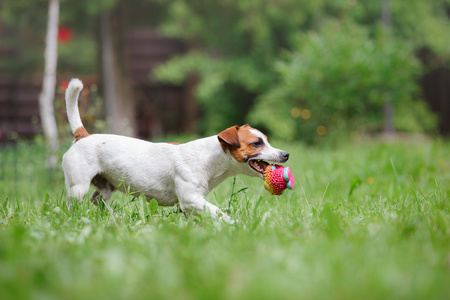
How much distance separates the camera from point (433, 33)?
11750 millimetres

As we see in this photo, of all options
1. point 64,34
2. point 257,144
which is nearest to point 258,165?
point 257,144

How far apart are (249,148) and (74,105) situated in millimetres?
1385

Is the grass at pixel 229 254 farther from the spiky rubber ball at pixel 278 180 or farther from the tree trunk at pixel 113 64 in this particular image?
the tree trunk at pixel 113 64

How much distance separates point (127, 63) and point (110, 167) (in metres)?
8.98

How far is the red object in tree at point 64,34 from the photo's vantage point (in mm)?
11758

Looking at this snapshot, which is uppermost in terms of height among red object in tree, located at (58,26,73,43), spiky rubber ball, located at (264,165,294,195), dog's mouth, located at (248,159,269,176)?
red object in tree, located at (58,26,73,43)

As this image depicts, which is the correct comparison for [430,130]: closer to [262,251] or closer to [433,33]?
[433,33]

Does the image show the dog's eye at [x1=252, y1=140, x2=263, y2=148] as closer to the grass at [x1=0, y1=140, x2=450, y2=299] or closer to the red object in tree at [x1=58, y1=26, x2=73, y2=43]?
the grass at [x1=0, y1=140, x2=450, y2=299]

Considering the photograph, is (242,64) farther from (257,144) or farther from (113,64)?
(257,144)

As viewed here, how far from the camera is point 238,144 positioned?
9.67 ft

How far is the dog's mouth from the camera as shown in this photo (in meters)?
3.02

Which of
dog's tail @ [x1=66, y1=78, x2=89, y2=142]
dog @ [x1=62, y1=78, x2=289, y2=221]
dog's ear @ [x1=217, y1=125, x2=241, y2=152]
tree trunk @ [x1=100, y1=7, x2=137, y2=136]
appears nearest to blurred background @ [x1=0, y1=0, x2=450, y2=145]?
tree trunk @ [x1=100, y1=7, x2=137, y2=136]

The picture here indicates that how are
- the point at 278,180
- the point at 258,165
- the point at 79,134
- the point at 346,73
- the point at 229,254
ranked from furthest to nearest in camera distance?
the point at 346,73 → the point at 79,134 → the point at 258,165 → the point at 278,180 → the point at 229,254

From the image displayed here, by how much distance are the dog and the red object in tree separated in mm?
9563
